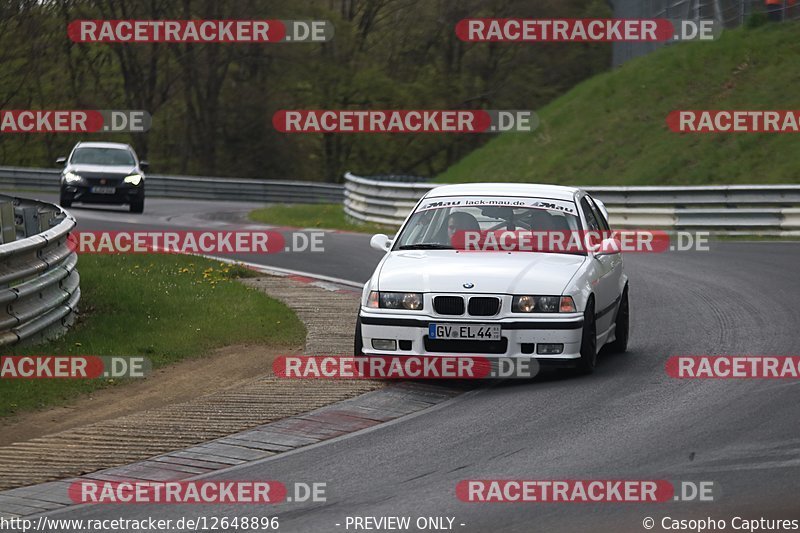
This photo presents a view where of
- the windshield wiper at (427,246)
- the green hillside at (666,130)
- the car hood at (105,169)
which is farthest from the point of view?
the car hood at (105,169)

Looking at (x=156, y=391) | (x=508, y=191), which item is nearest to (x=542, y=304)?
(x=508, y=191)

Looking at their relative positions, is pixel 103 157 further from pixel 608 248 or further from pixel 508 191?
pixel 608 248

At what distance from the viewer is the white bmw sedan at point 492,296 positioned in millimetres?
9781

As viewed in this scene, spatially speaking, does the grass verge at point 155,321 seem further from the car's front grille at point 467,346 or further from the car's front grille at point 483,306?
the car's front grille at point 483,306

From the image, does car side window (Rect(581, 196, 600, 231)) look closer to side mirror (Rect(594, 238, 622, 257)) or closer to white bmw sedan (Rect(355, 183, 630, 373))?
side mirror (Rect(594, 238, 622, 257))

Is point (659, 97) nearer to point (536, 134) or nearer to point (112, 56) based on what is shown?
point (536, 134)

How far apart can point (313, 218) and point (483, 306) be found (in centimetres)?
2142

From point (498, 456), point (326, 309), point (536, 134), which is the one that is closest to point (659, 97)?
point (536, 134)

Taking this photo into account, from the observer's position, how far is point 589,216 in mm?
11609

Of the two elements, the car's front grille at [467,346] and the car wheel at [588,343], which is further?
the car wheel at [588,343]

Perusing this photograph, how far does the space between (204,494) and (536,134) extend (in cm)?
3123

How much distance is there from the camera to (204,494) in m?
7.06

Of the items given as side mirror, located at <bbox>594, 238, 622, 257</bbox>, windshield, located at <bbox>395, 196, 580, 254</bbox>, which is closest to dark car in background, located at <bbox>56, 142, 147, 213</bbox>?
windshield, located at <bbox>395, 196, 580, 254</bbox>

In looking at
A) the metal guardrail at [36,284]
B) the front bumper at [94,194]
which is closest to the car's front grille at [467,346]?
the metal guardrail at [36,284]
